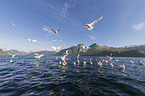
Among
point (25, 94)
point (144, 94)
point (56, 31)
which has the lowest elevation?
point (144, 94)

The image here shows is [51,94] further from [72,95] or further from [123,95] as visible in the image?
[123,95]

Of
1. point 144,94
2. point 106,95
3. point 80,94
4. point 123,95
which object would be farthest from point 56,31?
point 144,94

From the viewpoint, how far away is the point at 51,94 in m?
5.82

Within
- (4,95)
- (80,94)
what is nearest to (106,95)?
(80,94)

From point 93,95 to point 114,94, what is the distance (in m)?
1.96

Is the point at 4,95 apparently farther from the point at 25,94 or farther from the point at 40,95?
the point at 40,95

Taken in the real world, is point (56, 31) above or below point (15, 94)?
above

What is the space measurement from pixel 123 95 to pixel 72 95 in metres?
4.56

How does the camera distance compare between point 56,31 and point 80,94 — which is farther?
point 56,31

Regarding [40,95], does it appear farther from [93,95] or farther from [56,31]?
[56,31]

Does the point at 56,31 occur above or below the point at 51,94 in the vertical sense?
above

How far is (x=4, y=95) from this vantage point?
563 cm

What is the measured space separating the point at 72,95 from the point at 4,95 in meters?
5.92

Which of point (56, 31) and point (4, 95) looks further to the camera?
point (56, 31)
